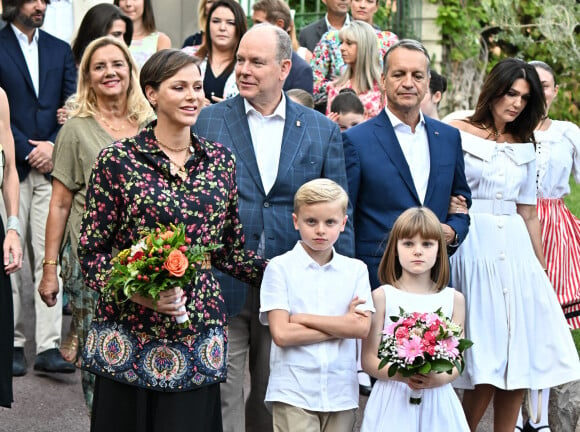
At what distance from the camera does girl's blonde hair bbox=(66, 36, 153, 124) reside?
6.62m

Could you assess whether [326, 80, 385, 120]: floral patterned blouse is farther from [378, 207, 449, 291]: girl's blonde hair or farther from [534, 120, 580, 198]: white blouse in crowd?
[378, 207, 449, 291]: girl's blonde hair

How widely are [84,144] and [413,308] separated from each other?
2.14 metres

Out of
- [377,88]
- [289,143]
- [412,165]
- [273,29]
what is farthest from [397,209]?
[377,88]

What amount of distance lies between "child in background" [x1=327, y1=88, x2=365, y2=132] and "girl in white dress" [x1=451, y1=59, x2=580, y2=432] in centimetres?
161

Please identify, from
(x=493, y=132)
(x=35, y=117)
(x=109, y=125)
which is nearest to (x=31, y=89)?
(x=35, y=117)

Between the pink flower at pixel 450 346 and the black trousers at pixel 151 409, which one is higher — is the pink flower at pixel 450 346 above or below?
above

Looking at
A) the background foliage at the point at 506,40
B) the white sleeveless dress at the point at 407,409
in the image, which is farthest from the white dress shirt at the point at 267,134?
the background foliage at the point at 506,40

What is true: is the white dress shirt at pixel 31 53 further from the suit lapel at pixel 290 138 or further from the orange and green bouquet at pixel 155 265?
the orange and green bouquet at pixel 155 265

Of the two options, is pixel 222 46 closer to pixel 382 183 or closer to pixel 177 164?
pixel 382 183

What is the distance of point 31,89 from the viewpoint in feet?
27.9

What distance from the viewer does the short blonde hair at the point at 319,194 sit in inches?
216

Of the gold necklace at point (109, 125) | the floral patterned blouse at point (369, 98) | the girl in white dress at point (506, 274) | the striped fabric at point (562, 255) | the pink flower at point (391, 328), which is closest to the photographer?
the pink flower at point (391, 328)

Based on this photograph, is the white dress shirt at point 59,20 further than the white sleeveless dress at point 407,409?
Yes

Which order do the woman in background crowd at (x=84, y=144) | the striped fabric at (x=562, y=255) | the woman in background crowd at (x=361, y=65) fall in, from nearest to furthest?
the woman in background crowd at (x=84, y=144) → the striped fabric at (x=562, y=255) → the woman in background crowd at (x=361, y=65)
